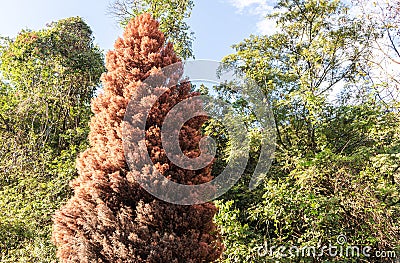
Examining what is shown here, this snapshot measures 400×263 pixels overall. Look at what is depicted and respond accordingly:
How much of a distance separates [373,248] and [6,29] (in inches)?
459

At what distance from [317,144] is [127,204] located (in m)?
5.12

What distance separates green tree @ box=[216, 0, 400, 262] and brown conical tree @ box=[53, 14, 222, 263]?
1.36 meters

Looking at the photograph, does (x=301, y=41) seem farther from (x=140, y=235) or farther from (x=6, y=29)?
(x=6, y=29)

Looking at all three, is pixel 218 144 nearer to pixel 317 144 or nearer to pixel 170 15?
pixel 317 144

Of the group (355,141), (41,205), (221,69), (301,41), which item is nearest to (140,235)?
(41,205)

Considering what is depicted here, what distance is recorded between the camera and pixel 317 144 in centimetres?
771

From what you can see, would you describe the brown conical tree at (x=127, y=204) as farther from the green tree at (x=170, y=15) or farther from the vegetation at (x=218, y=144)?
the green tree at (x=170, y=15)

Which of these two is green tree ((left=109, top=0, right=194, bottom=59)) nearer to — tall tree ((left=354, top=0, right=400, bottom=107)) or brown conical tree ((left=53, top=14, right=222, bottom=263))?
tall tree ((left=354, top=0, right=400, bottom=107))

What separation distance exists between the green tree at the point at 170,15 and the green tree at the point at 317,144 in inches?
66.2

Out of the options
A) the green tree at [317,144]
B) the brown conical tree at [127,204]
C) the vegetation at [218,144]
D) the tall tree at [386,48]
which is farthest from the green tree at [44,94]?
the tall tree at [386,48]

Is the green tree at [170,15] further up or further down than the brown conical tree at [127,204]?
further up

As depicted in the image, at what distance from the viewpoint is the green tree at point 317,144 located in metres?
4.97

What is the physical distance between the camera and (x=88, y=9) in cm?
1111

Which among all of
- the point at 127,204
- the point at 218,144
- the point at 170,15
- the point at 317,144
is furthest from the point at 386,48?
the point at 170,15
